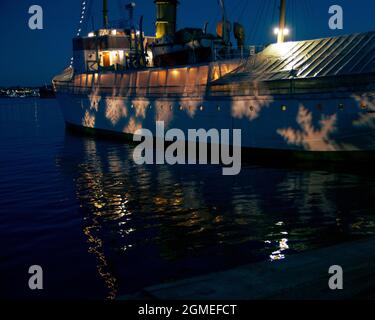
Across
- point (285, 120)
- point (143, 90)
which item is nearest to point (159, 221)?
point (285, 120)

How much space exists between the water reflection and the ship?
2636mm

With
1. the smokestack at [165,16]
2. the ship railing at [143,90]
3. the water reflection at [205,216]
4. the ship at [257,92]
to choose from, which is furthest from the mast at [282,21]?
the smokestack at [165,16]

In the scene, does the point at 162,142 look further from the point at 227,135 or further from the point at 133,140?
the point at 227,135

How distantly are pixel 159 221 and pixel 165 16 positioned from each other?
38.3 metres

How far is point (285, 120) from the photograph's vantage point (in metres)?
25.3

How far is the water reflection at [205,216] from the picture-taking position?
35.1 ft

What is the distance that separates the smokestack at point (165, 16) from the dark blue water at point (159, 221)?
26942mm

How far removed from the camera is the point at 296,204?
16.3 metres

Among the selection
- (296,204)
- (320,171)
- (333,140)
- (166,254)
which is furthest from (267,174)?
(166,254)

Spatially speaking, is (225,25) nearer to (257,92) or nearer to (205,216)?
(257,92)

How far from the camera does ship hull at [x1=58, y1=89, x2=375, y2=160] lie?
2292 centimetres

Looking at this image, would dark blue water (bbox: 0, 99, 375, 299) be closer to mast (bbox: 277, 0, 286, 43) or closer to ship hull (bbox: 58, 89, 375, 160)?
ship hull (bbox: 58, 89, 375, 160)

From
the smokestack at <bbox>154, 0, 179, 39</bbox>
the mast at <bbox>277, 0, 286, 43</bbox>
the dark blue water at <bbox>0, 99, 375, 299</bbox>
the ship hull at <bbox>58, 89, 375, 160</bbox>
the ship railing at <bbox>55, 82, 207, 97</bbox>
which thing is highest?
the smokestack at <bbox>154, 0, 179, 39</bbox>

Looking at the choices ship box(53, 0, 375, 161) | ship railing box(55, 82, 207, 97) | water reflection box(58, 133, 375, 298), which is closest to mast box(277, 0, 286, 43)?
ship box(53, 0, 375, 161)
